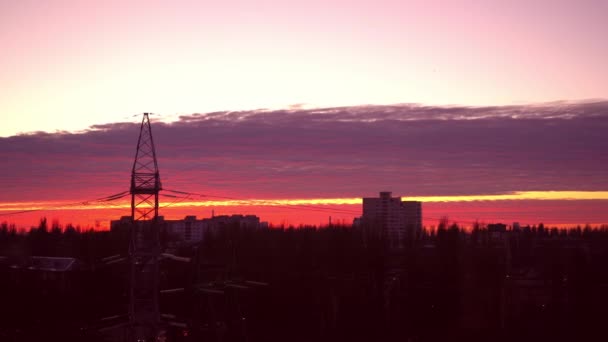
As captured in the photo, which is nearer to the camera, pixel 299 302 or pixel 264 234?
pixel 299 302

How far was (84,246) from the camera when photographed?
56.6m

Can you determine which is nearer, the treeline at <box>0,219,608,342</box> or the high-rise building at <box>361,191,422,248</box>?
A: the treeline at <box>0,219,608,342</box>

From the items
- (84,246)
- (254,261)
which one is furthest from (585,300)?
(84,246)

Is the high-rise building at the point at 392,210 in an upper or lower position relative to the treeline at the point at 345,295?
upper

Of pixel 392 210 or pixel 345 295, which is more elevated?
Result: pixel 392 210

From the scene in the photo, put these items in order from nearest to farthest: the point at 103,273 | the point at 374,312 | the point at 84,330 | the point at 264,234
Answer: the point at 84,330, the point at 374,312, the point at 103,273, the point at 264,234

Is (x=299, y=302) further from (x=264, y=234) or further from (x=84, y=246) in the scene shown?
(x=264, y=234)

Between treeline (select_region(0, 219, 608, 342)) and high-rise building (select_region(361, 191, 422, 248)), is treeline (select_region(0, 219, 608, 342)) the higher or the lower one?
the lower one

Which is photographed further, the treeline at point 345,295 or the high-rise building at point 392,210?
the high-rise building at point 392,210

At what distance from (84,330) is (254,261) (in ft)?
67.3

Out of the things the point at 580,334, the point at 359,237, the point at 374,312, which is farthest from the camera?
the point at 359,237

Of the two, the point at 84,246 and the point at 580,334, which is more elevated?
the point at 84,246

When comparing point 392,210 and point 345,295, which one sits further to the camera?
point 392,210

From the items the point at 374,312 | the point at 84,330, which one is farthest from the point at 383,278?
the point at 84,330
